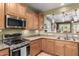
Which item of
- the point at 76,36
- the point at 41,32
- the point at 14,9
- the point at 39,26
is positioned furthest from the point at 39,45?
the point at 14,9

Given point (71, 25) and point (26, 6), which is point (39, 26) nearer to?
point (26, 6)

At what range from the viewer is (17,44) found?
1.22 m

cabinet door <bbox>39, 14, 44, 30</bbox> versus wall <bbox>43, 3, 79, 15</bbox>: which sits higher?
wall <bbox>43, 3, 79, 15</bbox>

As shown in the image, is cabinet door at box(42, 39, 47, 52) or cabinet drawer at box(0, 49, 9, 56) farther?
cabinet door at box(42, 39, 47, 52)

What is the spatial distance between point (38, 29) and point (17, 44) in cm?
43

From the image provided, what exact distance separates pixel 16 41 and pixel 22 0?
593 millimetres

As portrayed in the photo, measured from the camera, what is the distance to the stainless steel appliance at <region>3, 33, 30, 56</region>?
3.85 feet

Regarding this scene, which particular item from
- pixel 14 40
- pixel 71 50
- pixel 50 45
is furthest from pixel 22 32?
pixel 71 50

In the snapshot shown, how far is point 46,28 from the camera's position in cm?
132

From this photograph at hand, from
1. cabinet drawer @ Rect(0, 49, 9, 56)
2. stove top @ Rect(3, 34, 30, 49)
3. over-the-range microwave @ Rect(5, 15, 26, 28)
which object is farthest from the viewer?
over-the-range microwave @ Rect(5, 15, 26, 28)

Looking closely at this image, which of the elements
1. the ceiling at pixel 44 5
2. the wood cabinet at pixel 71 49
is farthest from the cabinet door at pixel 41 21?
the wood cabinet at pixel 71 49

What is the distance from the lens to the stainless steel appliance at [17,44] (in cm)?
117

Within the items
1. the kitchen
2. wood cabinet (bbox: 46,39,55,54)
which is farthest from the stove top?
wood cabinet (bbox: 46,39,55,54)

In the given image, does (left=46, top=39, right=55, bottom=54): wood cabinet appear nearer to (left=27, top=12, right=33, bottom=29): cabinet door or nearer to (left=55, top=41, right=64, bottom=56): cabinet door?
(left=55, top=41, right=64, bottom=56): cabinet door
